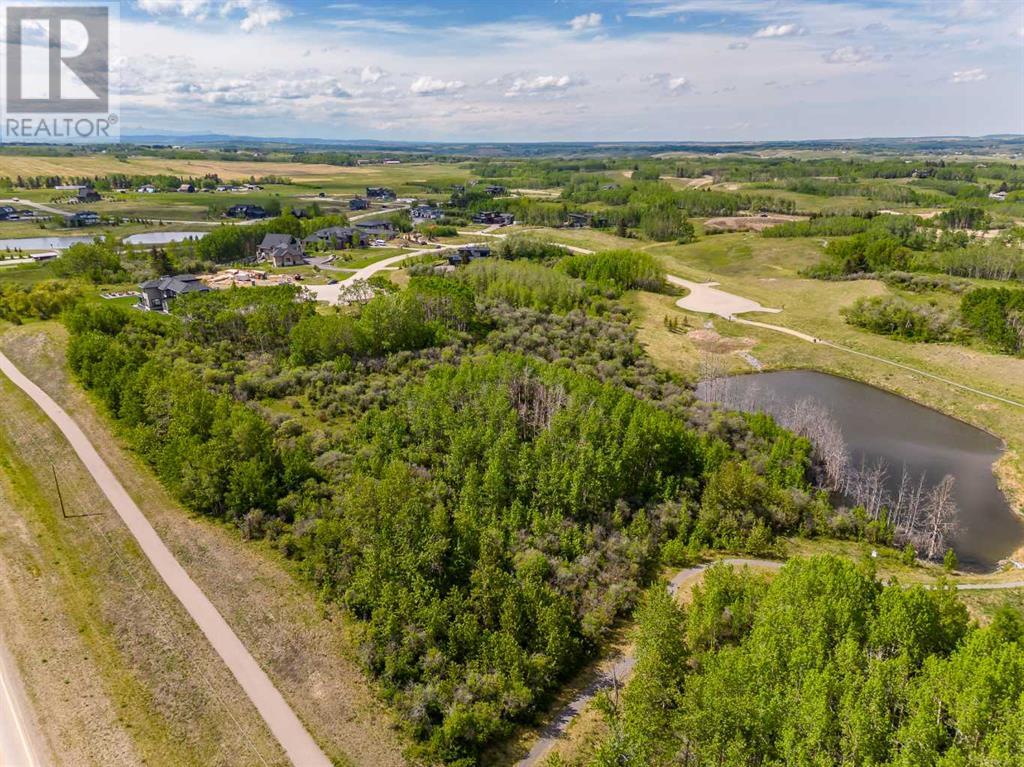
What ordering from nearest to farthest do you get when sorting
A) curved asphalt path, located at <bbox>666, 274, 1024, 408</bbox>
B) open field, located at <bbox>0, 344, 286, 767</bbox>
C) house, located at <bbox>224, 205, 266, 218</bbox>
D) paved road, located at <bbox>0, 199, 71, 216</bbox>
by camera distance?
open field, located at <bbox>0, 344, 286, 767</bbox> < curved asphalt path, located at <bbox>666, 274, 1024, 408</bbox> < paved road, located at <bbox>0, 199, 71, 216</bbox> < house, located at <bbox>224, 205, 266, 218</bbox>

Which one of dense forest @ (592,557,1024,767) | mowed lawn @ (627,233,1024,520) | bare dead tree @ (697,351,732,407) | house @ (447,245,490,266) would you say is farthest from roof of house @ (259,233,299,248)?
dense forest @ (592,557,1024,767)

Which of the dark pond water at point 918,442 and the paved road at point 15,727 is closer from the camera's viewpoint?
the paved road at point 15,727

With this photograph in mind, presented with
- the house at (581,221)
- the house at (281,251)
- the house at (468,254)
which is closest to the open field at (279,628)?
the house at (281,251)

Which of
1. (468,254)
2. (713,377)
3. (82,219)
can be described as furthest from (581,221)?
(82,219)

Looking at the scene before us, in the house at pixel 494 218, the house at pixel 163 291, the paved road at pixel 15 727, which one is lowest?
the paved road at pixel 15 727

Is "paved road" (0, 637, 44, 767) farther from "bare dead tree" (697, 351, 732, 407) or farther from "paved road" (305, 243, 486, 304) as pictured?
"paved road" (305, 243, 486, 304)

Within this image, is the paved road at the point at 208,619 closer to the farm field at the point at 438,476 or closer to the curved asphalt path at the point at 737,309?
the farm field at the point at 438,476

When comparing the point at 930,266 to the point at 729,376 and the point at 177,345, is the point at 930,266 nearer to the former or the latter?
the point at 729,376
